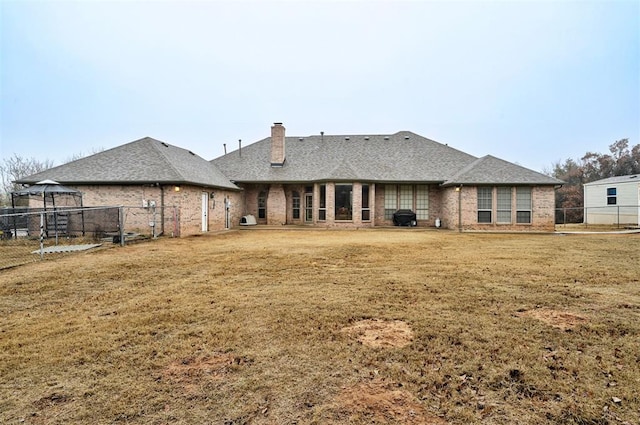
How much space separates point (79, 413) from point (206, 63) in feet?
102

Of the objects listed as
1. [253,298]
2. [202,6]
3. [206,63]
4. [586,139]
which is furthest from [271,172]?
[586,139]

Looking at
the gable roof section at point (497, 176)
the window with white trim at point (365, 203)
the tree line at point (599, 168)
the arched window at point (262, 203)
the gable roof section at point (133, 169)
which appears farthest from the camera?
the tree line at point (599, 168)

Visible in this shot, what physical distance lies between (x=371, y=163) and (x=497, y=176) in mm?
7837

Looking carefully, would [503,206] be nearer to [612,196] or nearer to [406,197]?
[406,197]

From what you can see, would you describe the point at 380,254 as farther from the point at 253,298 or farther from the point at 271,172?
the point at 271,172

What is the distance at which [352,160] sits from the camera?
22.9m

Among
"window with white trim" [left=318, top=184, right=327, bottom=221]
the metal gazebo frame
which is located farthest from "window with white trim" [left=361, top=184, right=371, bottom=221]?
the metal gazebo frame

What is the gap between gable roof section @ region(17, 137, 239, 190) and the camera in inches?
603

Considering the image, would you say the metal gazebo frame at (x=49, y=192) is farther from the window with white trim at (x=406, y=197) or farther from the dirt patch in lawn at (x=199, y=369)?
the window with white trim at (x=406, y=197)

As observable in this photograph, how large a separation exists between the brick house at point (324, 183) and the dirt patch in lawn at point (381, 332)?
1290 centimetres

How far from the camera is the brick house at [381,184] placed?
18.2 meters

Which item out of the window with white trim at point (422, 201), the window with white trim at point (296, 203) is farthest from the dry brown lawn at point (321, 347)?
the window with white trim at point (296, 203)

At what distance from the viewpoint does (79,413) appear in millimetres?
2492

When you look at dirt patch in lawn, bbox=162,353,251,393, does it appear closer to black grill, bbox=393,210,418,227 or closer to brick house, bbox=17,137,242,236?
brick house, bbox=17,137,242,236
